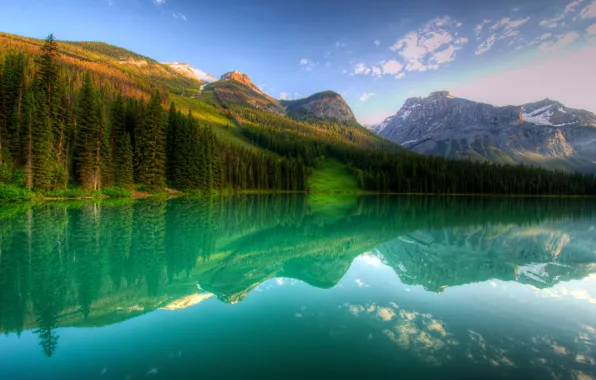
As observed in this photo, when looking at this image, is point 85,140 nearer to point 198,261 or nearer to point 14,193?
point 14,193

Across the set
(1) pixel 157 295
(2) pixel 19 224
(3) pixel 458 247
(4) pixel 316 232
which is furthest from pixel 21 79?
(3) pixel 458 247

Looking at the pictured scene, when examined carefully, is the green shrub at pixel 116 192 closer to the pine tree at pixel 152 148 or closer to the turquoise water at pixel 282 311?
the pine tree at pixel 152 148

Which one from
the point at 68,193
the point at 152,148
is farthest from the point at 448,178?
the point at 68,193

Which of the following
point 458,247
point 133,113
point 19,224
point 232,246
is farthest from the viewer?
point 133,113

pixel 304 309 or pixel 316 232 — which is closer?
pixel 304 309

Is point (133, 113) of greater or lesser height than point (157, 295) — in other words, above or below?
above

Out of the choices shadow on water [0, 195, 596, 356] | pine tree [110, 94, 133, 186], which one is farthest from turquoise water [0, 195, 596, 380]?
pine tree [110, 94, 133, 186]

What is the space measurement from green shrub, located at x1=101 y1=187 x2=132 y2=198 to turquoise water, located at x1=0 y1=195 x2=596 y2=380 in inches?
1824

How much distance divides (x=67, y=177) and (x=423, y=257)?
66.0 meters

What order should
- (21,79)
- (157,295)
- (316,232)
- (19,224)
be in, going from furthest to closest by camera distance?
(21,79), (316,232), (19,224), (157,295)

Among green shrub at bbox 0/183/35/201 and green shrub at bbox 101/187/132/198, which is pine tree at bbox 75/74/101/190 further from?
green shrub at bbox 0/183/35/201

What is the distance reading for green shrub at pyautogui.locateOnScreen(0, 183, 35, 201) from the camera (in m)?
45.7

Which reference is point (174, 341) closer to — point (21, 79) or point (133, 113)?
point (21, 79)

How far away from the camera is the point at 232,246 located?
2189cm
